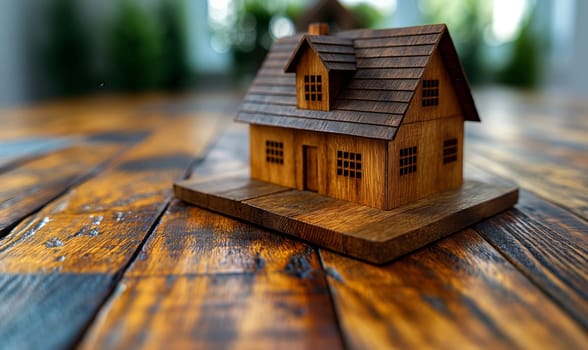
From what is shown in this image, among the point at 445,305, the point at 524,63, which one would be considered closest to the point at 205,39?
the point at 524,63

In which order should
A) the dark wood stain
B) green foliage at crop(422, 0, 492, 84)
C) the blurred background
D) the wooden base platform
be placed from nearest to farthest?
the wooden base platform, the dark wood stain, the blurred background, green foliage at crop(422, 0, 492, 84)

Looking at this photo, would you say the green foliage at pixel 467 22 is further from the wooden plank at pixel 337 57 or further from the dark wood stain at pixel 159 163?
the wooden plank at pixel 337 57

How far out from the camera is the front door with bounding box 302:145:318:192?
121cm

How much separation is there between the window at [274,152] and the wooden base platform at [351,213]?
6 cm

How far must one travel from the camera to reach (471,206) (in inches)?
42.3

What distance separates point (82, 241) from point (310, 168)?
51cm

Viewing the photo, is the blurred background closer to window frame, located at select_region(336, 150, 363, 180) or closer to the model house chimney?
the model house chimney

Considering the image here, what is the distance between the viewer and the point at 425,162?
1166 mm

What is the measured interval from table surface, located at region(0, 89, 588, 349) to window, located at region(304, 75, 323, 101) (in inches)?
12.7

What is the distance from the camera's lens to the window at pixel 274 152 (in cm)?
130

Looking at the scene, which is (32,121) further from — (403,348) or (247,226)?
(403,348)

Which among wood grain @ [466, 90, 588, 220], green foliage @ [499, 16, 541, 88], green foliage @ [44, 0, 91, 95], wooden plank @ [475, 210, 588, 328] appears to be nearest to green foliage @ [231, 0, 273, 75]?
green foliage @ [44, 0, 91, 95]

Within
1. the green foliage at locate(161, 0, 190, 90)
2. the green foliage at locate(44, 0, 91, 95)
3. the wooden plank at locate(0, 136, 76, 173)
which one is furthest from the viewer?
the green foliage at locate(161, 0, 190, 90)

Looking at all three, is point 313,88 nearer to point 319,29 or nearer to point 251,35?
point 319,29
